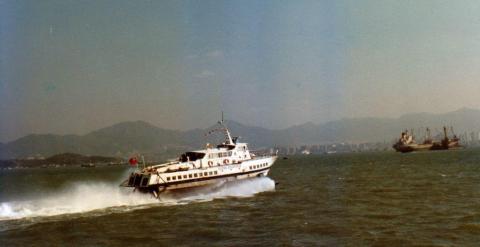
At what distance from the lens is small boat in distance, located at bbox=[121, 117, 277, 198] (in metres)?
42.0

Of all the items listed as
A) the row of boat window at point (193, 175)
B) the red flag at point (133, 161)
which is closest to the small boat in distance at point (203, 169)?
the row of boat window at point (193, 175)

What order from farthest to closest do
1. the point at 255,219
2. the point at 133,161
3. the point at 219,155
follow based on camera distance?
the point at 219,155
the point at 133,161
the point at 255,219

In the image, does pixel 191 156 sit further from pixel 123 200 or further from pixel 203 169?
pixel 123 200

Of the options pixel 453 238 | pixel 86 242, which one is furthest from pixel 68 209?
pixel 453 238

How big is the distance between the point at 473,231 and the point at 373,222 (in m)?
5.88

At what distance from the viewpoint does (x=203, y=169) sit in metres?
45.2

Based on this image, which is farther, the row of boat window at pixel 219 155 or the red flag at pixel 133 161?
the row of boat window at pixel 219 155

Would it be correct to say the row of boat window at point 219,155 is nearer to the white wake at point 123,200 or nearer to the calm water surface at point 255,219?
the white wake at point 123,200

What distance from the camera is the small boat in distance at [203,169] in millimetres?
42031

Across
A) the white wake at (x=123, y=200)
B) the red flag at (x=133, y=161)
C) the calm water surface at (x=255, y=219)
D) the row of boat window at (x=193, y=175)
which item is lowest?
the calm water surface at (x=255, y=219)

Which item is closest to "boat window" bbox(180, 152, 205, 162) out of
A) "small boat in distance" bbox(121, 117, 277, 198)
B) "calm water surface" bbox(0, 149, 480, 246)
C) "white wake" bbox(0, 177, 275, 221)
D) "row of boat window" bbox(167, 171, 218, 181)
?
"small boat in distance" bbox(121, 117, 277, 198)

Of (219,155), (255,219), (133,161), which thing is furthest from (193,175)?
(255,219)

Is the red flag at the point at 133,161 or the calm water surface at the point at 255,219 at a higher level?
the red flag at the point at 133,161

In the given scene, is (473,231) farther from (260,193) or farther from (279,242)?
(260,193)
